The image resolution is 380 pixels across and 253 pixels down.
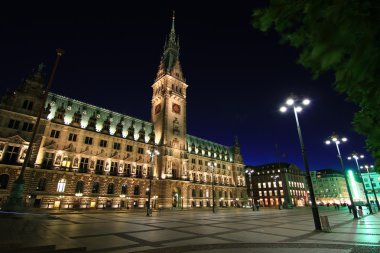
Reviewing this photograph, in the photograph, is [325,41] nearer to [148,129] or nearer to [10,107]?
[10,107]

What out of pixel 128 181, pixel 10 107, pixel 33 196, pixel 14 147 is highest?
pixel 10 107

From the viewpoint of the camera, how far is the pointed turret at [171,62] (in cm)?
7481

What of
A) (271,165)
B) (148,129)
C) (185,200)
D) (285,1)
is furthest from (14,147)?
(271,165)

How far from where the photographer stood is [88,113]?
55.4 metres

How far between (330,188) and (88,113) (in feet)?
444

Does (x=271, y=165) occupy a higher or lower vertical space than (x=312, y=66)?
higher

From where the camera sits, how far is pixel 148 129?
6731 centimetres

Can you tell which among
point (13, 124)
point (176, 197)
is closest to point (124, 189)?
point (176, 197)

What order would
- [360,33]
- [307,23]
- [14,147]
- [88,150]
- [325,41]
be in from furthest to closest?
1. [88,150]
2. [14,147]
3. [307,23]
4. [360,33]
5. [325,41]

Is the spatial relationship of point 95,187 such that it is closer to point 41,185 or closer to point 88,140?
point 41,185

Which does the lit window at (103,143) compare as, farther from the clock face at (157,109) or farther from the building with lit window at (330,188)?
the building with lit window at (330,188)

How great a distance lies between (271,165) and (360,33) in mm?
112113

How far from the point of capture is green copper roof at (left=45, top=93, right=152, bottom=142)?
5000 centimetres

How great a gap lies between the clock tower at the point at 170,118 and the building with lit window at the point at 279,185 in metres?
49.1
